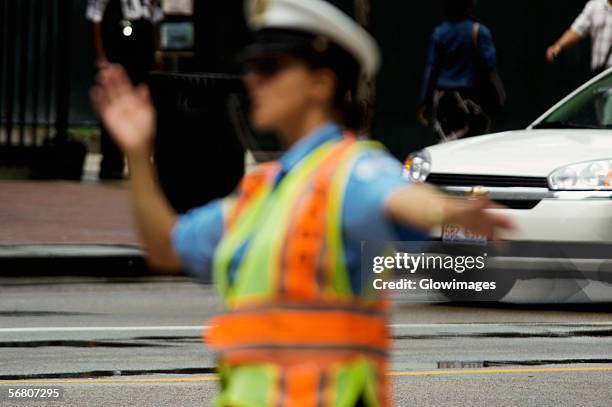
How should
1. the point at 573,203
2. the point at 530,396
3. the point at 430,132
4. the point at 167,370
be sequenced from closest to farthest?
the point at 530,396 < the point at 167,370 < the point at 573,203 < the point at 430,132

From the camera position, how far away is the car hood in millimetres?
10352

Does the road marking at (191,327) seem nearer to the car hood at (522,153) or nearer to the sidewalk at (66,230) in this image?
the car hood at (522,153)

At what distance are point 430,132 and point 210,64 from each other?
9.43 meters

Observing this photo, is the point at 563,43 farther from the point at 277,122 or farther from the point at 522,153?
the point at 277,122

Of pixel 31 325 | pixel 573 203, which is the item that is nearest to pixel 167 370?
pixel 31 325

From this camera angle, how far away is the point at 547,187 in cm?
1025

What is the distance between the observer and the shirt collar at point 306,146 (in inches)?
117

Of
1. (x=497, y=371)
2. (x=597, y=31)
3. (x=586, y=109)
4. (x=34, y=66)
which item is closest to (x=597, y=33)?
(x=597, y=31)

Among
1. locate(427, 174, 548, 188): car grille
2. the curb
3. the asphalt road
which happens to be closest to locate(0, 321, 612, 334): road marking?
the asphalt road

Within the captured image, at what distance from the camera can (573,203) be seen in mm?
10164

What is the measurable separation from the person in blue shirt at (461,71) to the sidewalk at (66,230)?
2875 millimetres

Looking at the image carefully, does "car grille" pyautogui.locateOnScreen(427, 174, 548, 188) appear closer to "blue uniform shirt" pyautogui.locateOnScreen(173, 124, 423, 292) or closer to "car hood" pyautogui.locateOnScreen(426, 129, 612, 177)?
"car hood" pyautogui.locateOnScreen(426, 129, 612, 177)

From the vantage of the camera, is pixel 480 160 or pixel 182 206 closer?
pixel 480 160

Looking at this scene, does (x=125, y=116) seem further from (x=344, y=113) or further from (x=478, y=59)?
(x=478, y=59)
